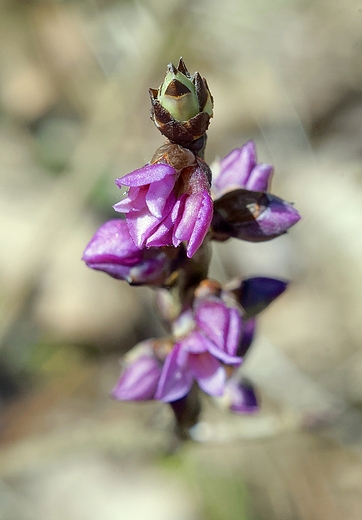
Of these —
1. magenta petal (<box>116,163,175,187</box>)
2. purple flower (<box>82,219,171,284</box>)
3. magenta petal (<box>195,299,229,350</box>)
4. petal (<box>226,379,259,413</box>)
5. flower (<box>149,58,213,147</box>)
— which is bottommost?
petal (<box>226,379,259,413</box>)

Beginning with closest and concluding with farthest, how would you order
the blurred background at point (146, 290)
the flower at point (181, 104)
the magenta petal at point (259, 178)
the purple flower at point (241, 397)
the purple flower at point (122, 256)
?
1. the flower at point (181, 104)
2. the purple flower at point (122, 256)
3. the magenta petal at point (259, 178)
4. the purple flower at point (241, 397)
5. the blurred background at point (146, 290)

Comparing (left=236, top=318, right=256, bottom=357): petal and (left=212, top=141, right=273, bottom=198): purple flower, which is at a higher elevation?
(left=212, top=141, right=273, bottom=198): purple flower

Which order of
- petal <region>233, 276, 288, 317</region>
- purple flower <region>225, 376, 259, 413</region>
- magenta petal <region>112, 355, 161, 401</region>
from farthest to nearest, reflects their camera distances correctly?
1. purple flower <region>225, 376, 259, 413</region>
2. magenta petal <region>112, 355, 161, 401</region>
3. petal <region>233, 276, 288, 317</region>

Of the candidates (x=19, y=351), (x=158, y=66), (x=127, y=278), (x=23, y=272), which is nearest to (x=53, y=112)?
(x=158, y=66)

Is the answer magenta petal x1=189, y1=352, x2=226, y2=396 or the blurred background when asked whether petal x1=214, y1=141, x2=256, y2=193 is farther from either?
the blurred background

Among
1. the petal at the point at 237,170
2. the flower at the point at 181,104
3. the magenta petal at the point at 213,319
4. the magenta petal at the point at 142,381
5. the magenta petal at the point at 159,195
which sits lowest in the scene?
the magenta petal at the point at 142,381

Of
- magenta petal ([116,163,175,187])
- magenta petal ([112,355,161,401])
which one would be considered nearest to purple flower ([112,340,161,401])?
magenta petal ([112,355,161,401])

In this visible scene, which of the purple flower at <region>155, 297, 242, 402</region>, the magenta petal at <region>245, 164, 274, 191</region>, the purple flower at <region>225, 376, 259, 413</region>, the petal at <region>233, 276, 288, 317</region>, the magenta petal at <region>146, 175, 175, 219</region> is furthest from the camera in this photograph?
the purple flower at <region>225, 376, 259, 413</region>

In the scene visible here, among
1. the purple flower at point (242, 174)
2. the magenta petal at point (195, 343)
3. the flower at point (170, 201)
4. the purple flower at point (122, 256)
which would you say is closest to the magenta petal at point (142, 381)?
the magenta petal at point (195, 343)

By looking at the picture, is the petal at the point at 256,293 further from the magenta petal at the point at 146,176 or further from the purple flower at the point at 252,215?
the magenta petal at the point at 146,176
